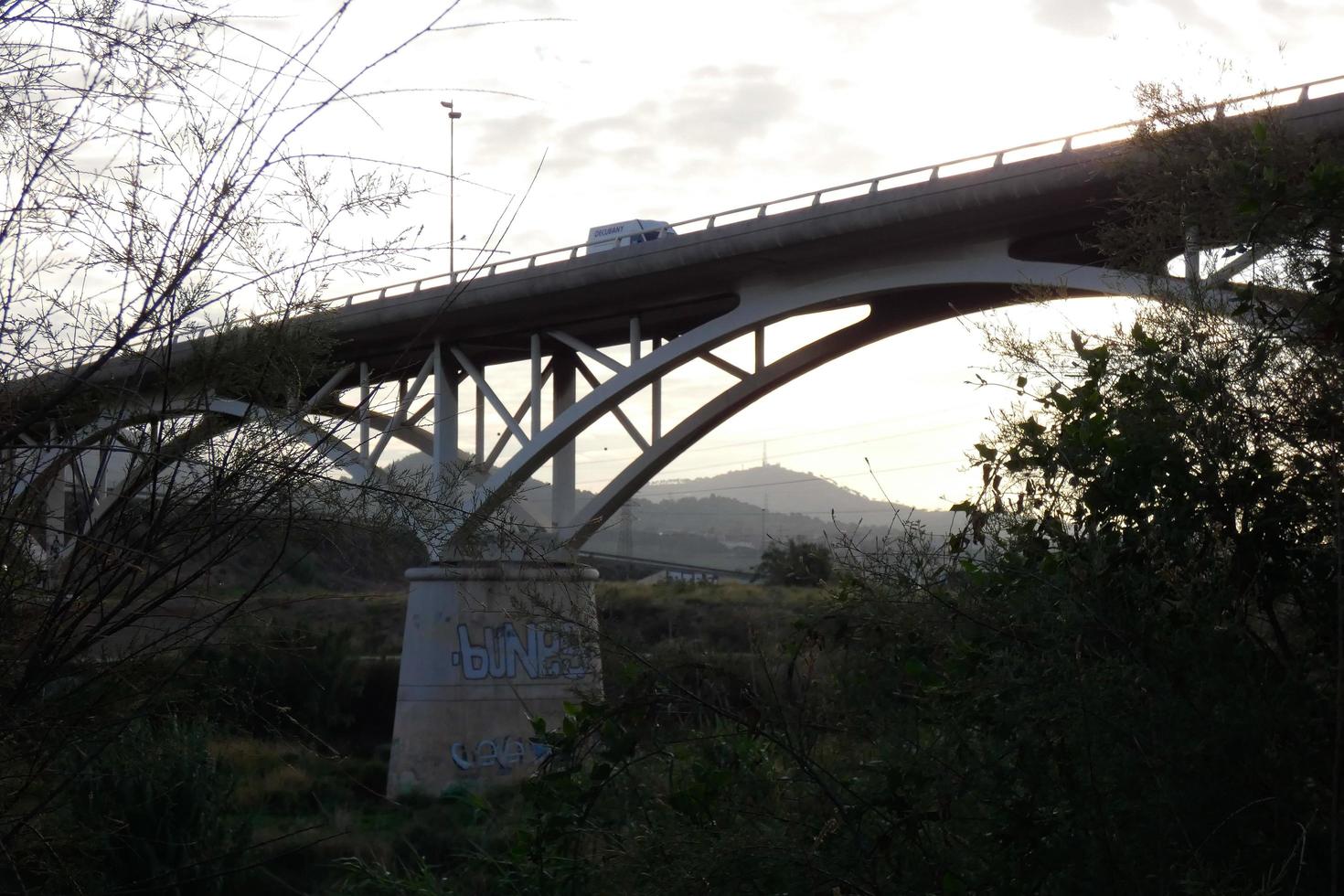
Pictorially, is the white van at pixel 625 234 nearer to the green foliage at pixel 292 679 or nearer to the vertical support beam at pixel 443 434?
the vertical support beam at pixel 443 434

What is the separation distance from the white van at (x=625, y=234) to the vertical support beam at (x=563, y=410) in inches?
78.4

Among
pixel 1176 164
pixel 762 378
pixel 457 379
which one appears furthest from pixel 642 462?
pixel 1176 164

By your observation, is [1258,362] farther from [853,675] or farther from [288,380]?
[288,380]

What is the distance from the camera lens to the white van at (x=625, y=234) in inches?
696

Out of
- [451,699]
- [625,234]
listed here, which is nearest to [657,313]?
[625,234]

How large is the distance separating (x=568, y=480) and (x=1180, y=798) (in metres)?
17.2

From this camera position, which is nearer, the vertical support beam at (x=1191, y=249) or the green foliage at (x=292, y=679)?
the green foliage at (x=292, y=679)

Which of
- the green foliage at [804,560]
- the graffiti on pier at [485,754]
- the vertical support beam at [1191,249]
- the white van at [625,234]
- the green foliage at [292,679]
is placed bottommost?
the graffiti on pier at [485,754]

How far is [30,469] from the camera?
354 cm

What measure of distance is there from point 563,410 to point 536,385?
5.49 feet

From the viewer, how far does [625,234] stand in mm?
17703

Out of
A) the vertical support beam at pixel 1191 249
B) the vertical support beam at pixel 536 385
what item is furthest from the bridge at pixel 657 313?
the vertical support beam at pixel 1191 249

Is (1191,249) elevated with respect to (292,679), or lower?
elevated

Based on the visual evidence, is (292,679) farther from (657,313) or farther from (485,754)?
(657,313)
